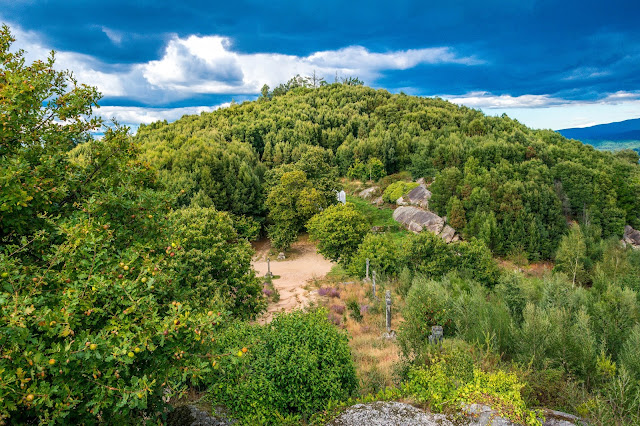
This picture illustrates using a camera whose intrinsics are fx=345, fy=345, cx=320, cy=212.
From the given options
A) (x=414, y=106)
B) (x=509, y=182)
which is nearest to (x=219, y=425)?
(x=509, y=182)

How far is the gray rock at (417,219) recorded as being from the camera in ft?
98.6

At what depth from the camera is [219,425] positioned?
5348 mm

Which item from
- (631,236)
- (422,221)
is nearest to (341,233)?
(422,221)

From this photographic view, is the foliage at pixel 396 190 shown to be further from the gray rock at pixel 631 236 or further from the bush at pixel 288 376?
the bush at pixel 288 376

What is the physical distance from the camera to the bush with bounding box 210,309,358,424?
5434 mm

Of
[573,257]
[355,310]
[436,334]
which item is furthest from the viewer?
[573,257]

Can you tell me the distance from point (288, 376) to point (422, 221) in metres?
26.9

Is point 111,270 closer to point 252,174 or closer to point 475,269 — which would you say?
point 475,269

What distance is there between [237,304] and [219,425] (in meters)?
7.89

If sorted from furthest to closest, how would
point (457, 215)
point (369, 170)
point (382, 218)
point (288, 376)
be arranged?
point (369, 170) → point (382, 218) → point (457, 215) → point (288, 376)

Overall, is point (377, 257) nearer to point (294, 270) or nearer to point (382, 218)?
point (294, 270)

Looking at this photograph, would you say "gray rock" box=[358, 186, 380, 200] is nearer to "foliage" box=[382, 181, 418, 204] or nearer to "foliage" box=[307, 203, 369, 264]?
"foliage" box=[382, 181, 418, 204]

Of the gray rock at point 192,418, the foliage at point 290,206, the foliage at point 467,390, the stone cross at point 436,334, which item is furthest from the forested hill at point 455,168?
the foliage at point 467,390

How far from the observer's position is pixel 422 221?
30.8 m
